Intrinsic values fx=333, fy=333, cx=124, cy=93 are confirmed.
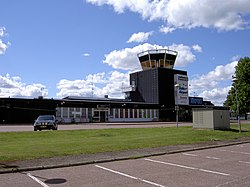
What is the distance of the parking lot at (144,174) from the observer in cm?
827

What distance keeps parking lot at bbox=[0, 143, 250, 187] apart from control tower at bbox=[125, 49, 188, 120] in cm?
6683

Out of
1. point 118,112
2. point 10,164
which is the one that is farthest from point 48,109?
point 10,164

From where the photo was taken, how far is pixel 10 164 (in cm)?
1056

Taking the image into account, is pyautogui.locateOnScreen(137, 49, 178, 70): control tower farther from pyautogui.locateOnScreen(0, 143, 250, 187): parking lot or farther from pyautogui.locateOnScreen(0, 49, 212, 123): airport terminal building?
pyautogui.locateOnScreen(0, 143, 250, 187): parking lot

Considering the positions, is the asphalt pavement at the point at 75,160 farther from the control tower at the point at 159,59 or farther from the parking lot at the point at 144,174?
the control tower at the point at 159,59

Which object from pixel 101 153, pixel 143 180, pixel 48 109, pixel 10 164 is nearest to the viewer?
pixel 143 180

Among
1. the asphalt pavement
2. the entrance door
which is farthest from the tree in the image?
the entrance door

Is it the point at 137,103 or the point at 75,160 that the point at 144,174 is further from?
the point at 137,103

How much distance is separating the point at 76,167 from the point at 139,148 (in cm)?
532

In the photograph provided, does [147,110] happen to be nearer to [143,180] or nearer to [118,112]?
[118,112]

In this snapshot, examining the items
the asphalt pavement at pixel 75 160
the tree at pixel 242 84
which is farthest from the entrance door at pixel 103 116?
the asphalt pavement at pixel 75 160

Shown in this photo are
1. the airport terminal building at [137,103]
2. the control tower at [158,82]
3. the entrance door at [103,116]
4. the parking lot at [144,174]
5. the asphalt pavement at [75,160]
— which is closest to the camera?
the parking lot at [144,174]

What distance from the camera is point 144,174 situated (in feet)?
31.0

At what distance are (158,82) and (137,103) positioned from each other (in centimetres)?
840
